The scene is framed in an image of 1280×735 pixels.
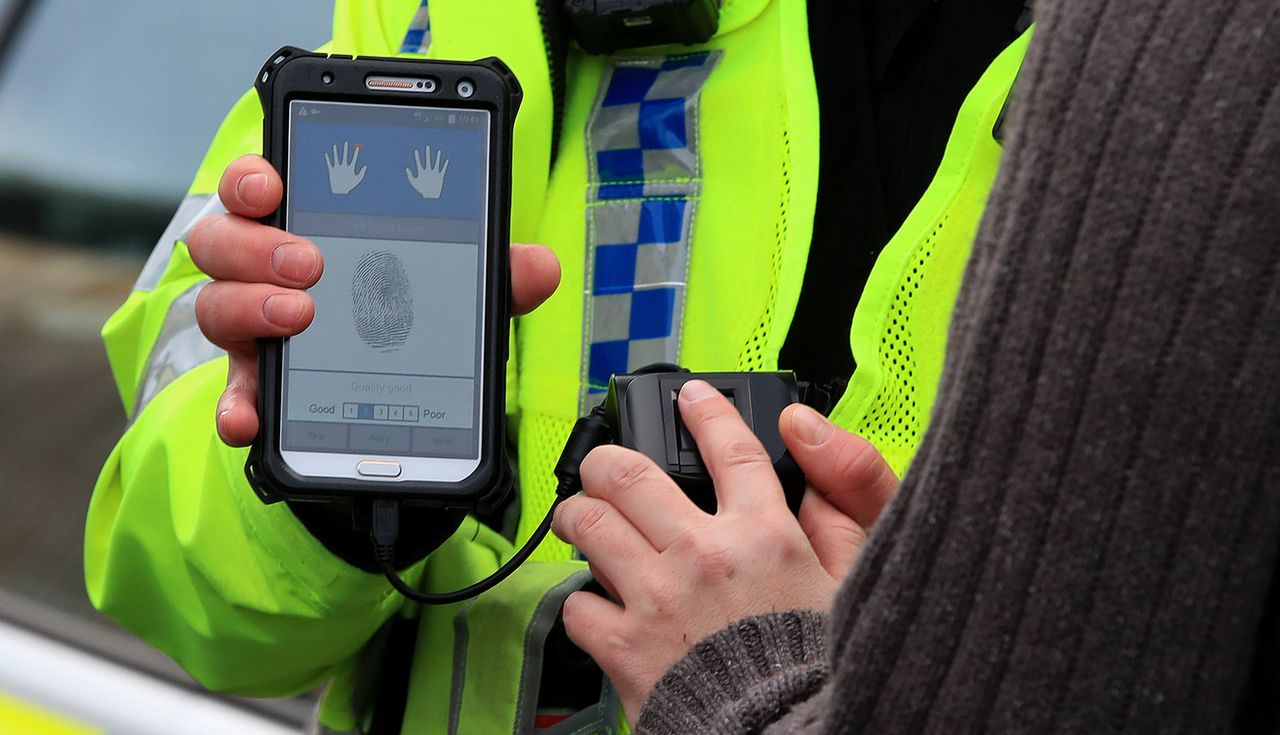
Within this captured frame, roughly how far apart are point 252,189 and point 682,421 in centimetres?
24

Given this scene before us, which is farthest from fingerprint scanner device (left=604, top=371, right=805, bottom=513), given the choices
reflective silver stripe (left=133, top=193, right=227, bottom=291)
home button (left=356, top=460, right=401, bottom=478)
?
reflective silver stripe (left=133, top=193, right=227, bottom=291)

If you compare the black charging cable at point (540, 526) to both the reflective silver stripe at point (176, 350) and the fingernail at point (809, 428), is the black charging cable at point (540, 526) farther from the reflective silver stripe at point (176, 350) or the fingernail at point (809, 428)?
the reflective silver stripe at point (176, 350)

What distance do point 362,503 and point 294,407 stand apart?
62mm

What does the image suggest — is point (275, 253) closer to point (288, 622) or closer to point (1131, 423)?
point (288, 622)

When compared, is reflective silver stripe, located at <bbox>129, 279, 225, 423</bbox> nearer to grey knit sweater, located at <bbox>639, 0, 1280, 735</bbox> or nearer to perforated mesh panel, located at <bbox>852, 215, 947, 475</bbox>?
perforated mesh panel, located at <bbox>852, 215, 947, 475</bbox>

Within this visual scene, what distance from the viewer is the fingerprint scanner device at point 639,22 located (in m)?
0.81

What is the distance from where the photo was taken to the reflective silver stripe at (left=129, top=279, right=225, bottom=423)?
848mm

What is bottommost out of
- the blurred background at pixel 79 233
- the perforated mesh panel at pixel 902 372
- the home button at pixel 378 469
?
the blurred background at pixel 79 233

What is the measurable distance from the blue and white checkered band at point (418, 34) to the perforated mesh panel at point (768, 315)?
9.9 inches

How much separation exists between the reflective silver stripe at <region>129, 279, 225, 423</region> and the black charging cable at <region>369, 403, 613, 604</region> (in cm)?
22

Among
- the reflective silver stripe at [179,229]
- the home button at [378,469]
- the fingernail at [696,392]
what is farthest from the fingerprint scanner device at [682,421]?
the reflective silver stripe at [179,229]

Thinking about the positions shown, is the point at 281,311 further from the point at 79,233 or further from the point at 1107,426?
the point at 79,233

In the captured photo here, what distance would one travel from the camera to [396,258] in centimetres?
70

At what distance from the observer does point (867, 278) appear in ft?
2.60
